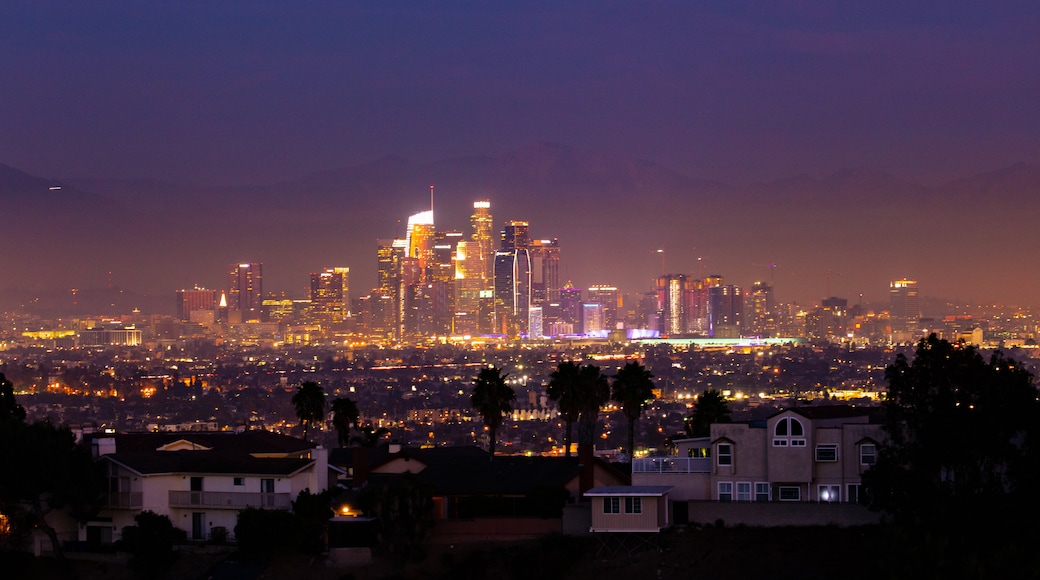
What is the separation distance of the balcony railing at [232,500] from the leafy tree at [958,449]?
21702 millimetres

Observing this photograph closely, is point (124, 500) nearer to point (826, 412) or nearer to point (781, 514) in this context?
point (781, 514)

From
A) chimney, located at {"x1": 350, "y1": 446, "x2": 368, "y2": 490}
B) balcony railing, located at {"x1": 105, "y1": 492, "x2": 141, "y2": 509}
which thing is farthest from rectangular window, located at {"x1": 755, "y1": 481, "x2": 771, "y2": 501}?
balcony railing, located at {"x1": 105, "y1": 492, "x2": 141, "y2": 509}

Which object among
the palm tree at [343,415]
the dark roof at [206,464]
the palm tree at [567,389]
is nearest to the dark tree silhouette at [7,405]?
the dark roof at [206,464]

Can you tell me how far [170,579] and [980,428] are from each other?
27.0 meters

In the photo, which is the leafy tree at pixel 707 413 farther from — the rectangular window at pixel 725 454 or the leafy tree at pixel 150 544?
the leafy tree at pixel 150 544

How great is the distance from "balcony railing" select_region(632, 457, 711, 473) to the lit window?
25.2 inches

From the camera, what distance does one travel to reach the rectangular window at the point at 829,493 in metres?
59.2

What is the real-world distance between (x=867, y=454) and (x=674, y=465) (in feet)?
21.9

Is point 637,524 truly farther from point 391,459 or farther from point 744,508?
point 391,459

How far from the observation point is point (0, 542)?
64688 mm

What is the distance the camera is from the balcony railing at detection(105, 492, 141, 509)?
64.2 meters

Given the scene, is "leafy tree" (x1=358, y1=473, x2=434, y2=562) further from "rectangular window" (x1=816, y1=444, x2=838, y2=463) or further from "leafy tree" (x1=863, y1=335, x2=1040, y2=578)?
"leafy tree" (x1=863, y1=335, x2=1040, y2=578)

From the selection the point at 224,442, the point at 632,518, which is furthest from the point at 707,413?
the point at 632,518

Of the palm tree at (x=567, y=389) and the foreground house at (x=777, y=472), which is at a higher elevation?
the palm tree at (x=567, y=389)
